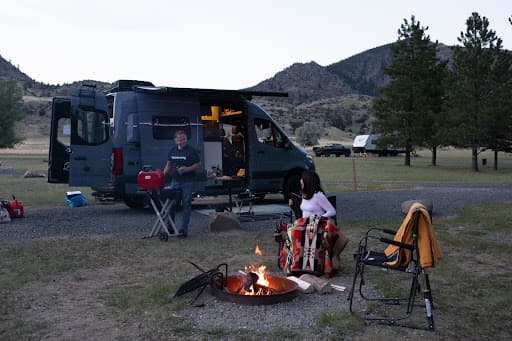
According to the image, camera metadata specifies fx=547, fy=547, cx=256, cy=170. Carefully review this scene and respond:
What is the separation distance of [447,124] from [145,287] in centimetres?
2950

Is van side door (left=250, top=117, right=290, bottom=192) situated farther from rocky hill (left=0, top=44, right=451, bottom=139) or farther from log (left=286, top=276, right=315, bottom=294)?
rocky hill (left=0, top=44, right=451, bottom=139)

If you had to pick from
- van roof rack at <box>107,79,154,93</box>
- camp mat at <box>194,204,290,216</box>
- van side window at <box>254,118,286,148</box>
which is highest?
van roof rack at <box>107,79,154,93</box>

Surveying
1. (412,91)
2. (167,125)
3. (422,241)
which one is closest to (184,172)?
(167,125)

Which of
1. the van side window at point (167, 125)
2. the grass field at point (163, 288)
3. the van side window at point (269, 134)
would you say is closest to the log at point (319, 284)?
the grass field at point (163, 288)

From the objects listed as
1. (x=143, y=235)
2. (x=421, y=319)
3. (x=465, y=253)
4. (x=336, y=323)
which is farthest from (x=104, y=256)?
(x=465, y=253)

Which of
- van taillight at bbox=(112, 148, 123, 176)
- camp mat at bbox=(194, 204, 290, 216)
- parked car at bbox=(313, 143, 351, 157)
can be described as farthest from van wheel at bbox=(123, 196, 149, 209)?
parked car at bbox=(313, 143, 351, 157)

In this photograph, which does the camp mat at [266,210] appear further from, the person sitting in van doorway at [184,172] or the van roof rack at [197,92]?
the person sitting in van doorway at [184,172]

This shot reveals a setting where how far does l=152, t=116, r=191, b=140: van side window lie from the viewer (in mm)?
11055

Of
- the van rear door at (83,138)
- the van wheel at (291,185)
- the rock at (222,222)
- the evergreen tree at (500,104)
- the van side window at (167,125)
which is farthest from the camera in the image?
the evergreen tree at (500,104)

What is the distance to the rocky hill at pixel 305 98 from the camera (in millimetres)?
89750

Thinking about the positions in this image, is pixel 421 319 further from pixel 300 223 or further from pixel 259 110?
pixel 259 110

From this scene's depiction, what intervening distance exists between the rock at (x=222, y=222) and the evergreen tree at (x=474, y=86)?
2376cm

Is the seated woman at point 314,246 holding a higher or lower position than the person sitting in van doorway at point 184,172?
lower

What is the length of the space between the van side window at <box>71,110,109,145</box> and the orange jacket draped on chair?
23.8 feet
